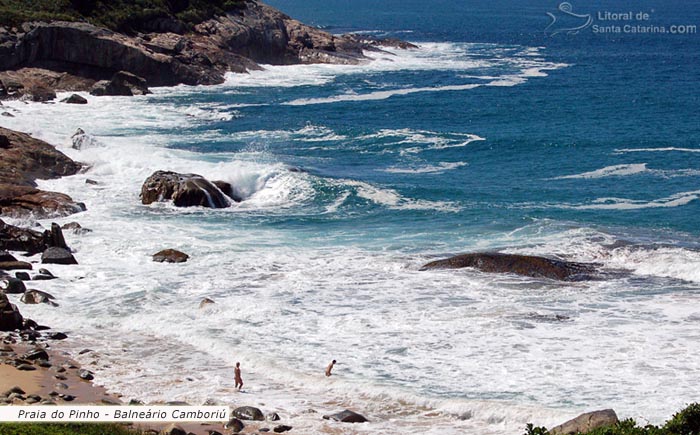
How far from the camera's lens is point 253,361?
2516cm

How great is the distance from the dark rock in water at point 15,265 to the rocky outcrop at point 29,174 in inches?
240

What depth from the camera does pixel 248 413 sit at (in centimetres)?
2148

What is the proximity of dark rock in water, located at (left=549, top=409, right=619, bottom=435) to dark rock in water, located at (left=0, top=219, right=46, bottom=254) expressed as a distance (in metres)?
21.1

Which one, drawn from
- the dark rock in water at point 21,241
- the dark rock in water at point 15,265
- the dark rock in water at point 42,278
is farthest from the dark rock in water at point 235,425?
the dark rock in water at point 21,241

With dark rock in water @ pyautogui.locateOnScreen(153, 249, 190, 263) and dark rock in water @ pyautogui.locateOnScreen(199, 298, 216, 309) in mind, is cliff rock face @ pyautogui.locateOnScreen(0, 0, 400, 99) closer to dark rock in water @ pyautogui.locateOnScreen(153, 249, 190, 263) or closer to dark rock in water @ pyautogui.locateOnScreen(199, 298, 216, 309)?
dark rock in water @ pyautogui.locateOnScreen(153, 249, 190, 263)

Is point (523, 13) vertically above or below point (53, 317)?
above

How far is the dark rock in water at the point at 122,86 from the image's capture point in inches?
2744

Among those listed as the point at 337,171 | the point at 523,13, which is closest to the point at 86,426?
the point at 337,171

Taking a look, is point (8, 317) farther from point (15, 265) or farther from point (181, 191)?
point (181, 191)

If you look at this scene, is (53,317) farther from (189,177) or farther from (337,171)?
(337,171)

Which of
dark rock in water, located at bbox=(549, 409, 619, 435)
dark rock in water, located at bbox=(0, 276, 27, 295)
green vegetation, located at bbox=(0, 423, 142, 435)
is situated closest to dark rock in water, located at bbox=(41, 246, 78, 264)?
dark rock in water, located at bbox=(0, 276, 27, 295)

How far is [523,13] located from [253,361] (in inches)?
6921

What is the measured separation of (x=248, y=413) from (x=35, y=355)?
641cm

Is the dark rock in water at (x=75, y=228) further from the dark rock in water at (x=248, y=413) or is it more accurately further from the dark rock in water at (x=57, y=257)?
the dark rock in water at (x=248, y=413)
